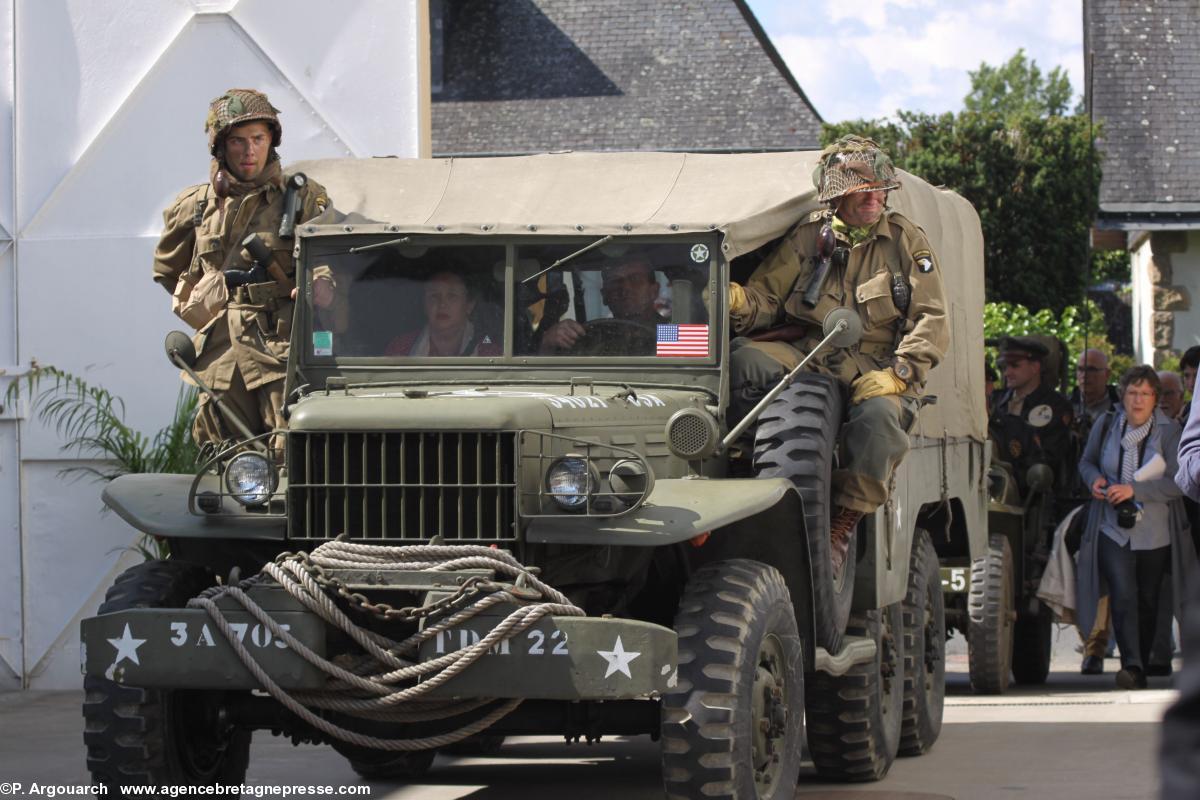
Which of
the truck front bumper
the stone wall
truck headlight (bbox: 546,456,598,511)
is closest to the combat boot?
truck headlight (bbox: 546,456,598,511)

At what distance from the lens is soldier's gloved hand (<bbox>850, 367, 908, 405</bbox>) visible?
7371mm

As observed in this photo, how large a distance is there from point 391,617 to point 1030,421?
7.65m

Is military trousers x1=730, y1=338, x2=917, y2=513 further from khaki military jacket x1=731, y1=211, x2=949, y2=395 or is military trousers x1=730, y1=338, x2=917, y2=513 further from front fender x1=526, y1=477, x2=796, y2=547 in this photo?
front fender x1=526, y1=477, x2=796, y2=547

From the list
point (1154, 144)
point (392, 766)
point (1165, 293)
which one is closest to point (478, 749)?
point (392, 766)

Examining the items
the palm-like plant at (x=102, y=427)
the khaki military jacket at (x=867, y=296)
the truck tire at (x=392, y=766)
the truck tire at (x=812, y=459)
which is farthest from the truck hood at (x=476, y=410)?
the palm-like plant at (x=102, y=427)

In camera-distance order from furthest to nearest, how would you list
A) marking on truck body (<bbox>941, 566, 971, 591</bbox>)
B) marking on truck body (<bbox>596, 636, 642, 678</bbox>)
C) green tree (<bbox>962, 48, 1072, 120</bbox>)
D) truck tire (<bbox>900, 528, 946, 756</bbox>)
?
green tree (<bbox>962, 48, 1072, 120</bbox>) < marking on truck body (<bbox>941, 566, 971, 591</bbox>) < truck tire (<bbox>900, 528, 946, 756</bbox>) < marking on truck body (<bbox>596, 636, 642, 678</bbox>)

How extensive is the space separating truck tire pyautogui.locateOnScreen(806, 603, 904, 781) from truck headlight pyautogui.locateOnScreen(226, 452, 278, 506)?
8.03ft

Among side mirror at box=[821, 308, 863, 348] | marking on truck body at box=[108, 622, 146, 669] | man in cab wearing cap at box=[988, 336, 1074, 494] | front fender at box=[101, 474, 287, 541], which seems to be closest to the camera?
marking on truck body at box=[108, 622, 146, 669]

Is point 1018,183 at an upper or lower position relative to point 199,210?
upper

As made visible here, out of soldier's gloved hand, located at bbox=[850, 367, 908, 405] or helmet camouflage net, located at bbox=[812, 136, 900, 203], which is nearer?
soldier's gloved hand, located at bbox=[850, 367, 908, 405]

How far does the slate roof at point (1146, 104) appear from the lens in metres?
20.1

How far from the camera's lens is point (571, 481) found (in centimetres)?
605

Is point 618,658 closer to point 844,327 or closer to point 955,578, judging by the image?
point 844,327

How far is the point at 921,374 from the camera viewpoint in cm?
761
